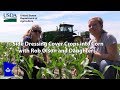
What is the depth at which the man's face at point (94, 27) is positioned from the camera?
14.8 ft

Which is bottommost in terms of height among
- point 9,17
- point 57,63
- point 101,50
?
point 57,63

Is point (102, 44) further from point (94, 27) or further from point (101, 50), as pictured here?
point (94, 27)

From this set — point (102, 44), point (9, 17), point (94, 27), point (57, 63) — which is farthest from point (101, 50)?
point (9, 17)

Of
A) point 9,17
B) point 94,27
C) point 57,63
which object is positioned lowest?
point 57,63

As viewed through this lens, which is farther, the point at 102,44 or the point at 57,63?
the point at 57,63

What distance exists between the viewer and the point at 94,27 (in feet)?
14.9

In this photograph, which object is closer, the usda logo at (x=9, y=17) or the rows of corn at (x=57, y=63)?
the usda logo at (x=9, y=17)

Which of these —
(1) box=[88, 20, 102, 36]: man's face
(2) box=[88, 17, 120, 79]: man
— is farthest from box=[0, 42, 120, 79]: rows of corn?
(1) box=[88, 20, 102, 36]: man's face

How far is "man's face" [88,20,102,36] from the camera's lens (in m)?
4.50

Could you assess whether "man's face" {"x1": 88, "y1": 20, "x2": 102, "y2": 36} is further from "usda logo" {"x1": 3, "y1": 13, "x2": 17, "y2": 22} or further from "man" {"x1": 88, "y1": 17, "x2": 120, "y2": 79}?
"usda logo" {"x1": 3, "y1": 13, "x2": 17, "y2": 22}

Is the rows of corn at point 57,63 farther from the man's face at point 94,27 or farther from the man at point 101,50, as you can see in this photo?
the man's face at point 94,27

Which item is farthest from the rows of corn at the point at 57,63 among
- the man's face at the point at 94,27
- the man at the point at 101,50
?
the man's face at the point at 94,27

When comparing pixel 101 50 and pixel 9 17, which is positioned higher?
pixel 9 17
